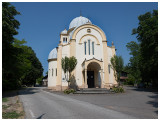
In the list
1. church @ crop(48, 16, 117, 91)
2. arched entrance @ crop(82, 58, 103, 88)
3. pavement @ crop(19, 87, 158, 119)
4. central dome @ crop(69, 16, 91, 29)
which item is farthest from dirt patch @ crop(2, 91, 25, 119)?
central dome @ crop(69, 16, 91, 29)

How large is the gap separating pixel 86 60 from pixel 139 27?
36.8 feet

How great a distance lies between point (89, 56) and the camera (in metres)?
24.0

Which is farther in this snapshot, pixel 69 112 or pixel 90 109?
pixel 90 109

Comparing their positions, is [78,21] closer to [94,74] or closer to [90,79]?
[94,74]

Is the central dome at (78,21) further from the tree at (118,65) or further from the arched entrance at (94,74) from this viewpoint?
the tree at (118,65)

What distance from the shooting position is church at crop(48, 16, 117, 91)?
75.9ft

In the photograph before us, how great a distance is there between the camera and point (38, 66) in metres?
50.5

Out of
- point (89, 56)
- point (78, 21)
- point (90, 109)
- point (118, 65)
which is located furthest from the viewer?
A: point (78, 21)

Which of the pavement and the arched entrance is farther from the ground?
the arched entrance

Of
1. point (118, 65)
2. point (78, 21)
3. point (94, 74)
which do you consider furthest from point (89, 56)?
point (78, 21)

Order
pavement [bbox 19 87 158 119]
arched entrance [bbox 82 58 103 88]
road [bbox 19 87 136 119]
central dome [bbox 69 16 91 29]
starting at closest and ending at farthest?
1. road [bbox 19 87 136 119]
2. pavement [bbox 19 87 158 119]
3. arched entrance [bbox 82 58 103 88]
4. central dome [bbox 69 16 91 29]

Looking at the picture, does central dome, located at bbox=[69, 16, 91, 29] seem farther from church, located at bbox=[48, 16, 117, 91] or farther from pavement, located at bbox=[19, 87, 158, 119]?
pavement, located at bbox=[19, 87, 158, 119]

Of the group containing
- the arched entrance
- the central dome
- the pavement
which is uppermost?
the central dome

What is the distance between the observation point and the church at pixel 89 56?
23.1m
